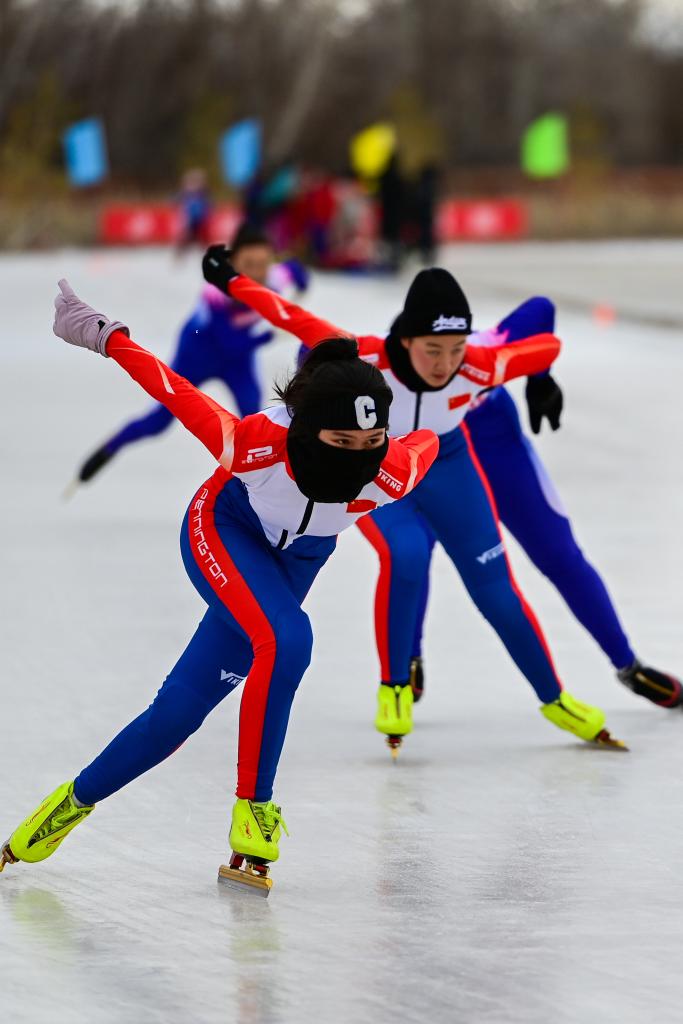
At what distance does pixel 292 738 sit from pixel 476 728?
50cm

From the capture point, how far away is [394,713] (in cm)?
515

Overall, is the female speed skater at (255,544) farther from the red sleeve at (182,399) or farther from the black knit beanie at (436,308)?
the black knit beanie at (436,308)

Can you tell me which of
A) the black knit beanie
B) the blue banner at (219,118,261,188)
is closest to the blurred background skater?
the blue banner at (219,118,261,188)

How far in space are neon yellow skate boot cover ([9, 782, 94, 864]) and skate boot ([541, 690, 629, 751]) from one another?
5.23ft

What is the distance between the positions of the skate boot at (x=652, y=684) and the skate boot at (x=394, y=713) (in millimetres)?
662

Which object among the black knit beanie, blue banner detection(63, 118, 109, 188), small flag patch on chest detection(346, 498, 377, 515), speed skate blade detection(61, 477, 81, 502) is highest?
blue banner detection(63, 118, 109, 188)

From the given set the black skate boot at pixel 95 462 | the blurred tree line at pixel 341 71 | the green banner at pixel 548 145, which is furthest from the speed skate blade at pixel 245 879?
the blurred tree line at pixel 341 71

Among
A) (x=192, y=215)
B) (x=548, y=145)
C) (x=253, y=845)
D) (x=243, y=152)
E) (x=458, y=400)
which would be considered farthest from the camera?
(x=548, y=145)

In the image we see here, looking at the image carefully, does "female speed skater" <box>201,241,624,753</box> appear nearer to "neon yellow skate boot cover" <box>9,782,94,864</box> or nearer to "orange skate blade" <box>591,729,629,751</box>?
"orange skate blade" <box>591,729,629,751</box>

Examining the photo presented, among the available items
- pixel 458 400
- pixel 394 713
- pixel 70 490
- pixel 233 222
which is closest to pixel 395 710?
pixel 394 713

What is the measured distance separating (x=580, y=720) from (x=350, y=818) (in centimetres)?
93

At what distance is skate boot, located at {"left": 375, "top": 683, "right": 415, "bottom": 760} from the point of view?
201 inches

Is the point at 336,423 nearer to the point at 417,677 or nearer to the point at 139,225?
the point at 417,677

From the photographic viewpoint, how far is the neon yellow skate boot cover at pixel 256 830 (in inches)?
153
